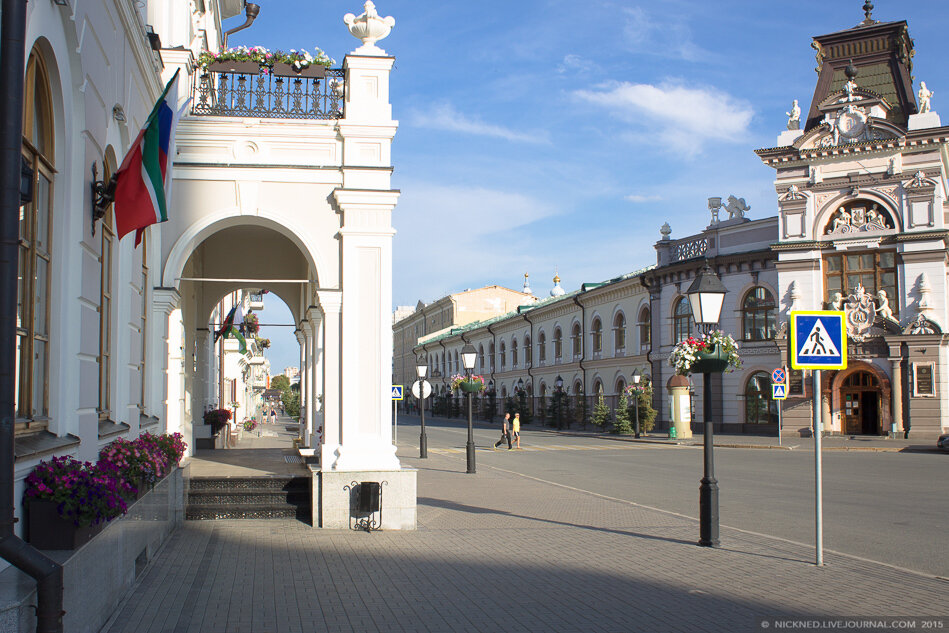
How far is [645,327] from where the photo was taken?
47.0 m

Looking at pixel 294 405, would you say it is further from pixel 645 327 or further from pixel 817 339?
pixel 817 339

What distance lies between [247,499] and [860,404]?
31952 millimetres

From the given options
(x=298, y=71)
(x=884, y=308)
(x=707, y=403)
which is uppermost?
(x=298, y=71)

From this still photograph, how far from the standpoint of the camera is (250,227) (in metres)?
15.1

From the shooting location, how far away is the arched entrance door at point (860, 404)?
36531 mm

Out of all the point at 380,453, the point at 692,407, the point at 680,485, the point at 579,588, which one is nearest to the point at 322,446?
the point at 380,453

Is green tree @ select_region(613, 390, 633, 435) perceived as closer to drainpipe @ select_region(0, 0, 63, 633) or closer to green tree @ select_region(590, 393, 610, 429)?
green tree @ select_region(590, 393, 610, 429)

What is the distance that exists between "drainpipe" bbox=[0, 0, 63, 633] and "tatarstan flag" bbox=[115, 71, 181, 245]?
9.54 ft

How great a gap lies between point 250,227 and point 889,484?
1443 centimetres

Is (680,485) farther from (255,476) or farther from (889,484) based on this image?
(255,476)

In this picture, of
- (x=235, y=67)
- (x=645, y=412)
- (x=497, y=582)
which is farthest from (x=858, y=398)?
(x=497, y=582)

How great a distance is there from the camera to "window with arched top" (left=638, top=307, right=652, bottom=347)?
4641 cm

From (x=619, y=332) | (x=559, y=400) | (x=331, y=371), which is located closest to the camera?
(x=331, y=371)

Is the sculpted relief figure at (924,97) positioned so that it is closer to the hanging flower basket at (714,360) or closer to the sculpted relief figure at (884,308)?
the sculpted relief figure at (884,308)
